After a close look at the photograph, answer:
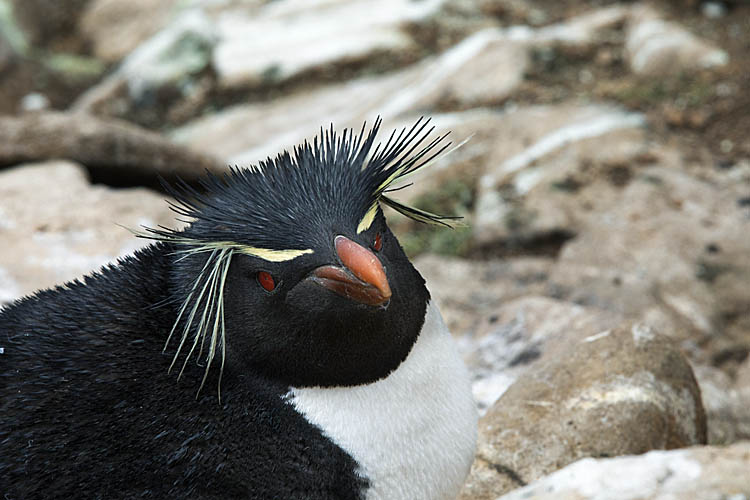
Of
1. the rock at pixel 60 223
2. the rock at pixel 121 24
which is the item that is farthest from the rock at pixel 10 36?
the rock at pixel 60 223

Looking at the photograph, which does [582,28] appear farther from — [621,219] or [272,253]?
[272,253]

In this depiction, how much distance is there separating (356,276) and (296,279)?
0.71ft

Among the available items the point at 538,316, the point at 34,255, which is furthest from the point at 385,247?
the point at 34,255

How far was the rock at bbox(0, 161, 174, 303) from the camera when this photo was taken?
490cm

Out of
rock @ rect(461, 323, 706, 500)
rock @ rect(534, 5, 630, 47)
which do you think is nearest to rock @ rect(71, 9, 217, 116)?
rock @ rect(534, 5, 630, 47)

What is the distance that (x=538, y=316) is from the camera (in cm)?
474

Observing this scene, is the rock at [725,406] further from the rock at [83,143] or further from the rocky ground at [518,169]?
the rock at [83,143]

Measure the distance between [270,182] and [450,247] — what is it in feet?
13.5

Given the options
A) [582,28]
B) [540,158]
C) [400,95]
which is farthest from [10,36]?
[540,158]

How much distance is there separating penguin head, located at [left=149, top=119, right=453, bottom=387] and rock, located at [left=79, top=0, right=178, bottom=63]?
9511 mm

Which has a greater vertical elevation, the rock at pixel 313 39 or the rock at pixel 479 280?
the rock at pixel 313 39

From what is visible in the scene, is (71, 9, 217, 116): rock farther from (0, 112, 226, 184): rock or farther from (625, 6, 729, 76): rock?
(625, 6, 729, 76): rock

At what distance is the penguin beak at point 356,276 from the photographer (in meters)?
2.48

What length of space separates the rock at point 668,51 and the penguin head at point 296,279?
5.88 metres
